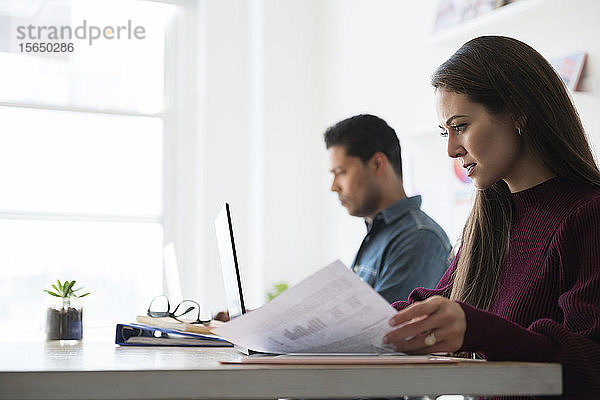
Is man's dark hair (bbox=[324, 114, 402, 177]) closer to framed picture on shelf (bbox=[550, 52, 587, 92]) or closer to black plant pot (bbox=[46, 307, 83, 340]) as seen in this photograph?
framed picture on shelf (bbox=[550, 52, 587, 92])

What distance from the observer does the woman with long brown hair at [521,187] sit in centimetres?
117

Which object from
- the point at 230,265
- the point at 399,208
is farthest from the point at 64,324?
the point at 399,208

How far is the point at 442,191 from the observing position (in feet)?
9.81

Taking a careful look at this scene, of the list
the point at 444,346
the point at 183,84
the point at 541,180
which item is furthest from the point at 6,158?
the point at 444,346

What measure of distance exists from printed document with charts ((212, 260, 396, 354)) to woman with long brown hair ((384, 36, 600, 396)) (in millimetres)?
325

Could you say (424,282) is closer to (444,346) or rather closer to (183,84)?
(444,346)

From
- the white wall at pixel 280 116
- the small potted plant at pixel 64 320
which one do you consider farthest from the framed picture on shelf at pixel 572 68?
the small potted plant at pixel 64 320

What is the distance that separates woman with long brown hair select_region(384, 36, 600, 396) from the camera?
3.83ft

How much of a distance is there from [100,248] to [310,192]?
111 cm

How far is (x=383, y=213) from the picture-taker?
2570mm

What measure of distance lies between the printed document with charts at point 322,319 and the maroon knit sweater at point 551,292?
13 cm

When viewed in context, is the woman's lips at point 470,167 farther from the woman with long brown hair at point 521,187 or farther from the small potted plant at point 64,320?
the small potted plant at point 64,320

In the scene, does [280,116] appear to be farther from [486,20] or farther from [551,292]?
[551,292]

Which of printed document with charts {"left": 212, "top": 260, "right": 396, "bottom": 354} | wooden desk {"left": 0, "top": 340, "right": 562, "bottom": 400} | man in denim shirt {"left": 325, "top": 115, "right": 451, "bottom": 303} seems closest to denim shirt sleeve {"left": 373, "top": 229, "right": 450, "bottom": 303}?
man in denim shirt {"left": 325, "top": 115, "right": 451, "bottom": 303}
